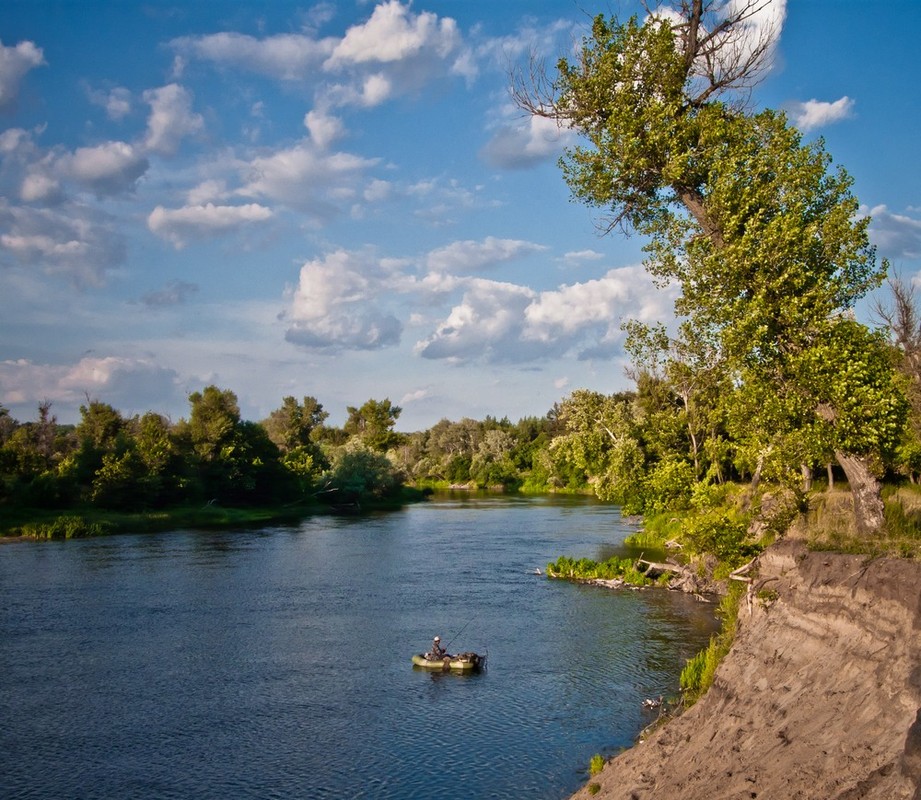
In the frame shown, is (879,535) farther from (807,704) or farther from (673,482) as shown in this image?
(673,482)

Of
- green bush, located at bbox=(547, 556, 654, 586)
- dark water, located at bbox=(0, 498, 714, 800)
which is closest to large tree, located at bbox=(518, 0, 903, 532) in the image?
dark water, located at bbox=(0, 498, 714, 800)

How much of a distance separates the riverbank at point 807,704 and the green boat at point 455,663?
1052 centimetres

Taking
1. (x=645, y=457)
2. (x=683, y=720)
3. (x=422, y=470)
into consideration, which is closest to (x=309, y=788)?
(x=683, y=720)

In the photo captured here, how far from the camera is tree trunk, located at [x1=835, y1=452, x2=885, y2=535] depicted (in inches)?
752

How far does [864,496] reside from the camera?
1950 cm

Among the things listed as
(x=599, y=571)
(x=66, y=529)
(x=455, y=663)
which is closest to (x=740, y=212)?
(x=455, y=663)

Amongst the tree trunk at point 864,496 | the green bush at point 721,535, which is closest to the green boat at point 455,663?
the green bush at point 721,535

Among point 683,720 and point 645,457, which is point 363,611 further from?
point 683,720

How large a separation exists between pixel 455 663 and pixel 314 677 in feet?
16.3

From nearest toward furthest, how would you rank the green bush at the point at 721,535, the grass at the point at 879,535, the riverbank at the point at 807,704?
1. the riverbank at the point at 807,704
2. the grass at the point at 879,535
3. the green bush at the point at 721,535

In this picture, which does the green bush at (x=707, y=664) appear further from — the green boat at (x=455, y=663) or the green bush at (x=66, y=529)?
the green bush at (x=66, y=529)

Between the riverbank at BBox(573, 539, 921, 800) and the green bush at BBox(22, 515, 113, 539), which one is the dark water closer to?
the riverbank at BBox(573, 539, 921, 800)

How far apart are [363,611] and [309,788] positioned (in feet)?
64.0

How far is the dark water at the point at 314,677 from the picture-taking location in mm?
20281
